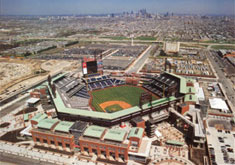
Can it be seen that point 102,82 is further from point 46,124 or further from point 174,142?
point 174,142

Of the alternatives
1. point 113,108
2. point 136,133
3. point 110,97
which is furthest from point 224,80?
point 136,133

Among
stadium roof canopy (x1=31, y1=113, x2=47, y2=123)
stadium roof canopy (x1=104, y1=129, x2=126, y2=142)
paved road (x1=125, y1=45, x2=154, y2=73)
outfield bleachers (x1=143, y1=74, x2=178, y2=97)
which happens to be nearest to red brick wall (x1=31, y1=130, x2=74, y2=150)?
stadium roof canopy (x1=31, y1=113, x2=47, y2=123)

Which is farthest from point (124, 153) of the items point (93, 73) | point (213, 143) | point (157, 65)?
point (157, 65)

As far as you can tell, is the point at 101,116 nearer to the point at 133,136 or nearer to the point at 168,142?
the point at 133,136

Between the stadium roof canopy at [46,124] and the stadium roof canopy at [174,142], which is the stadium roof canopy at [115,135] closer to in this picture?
the stadium roof canopy at [174,142]

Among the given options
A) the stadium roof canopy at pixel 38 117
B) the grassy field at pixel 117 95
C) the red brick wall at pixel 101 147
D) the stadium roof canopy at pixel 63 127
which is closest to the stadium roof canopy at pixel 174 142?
the red brick wall at pixel 101 147

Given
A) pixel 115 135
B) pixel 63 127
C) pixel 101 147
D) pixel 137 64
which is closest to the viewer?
pixel 101 147

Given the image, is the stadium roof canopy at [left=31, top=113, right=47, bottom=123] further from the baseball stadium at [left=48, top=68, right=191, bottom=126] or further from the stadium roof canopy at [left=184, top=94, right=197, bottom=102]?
the stadium roof canopy at [left=184, top=94, right=197, bottom=102]
